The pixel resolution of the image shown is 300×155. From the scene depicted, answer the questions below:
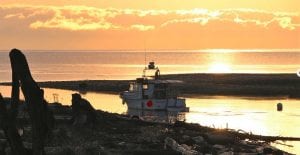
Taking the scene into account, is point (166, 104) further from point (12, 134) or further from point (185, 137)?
point (12, 134)

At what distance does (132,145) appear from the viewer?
2641cm

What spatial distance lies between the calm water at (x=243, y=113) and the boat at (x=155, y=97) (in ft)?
3.30

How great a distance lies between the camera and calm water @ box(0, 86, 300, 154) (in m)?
43.9

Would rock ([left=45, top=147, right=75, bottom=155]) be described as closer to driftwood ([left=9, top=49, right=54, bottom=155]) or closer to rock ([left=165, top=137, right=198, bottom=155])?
rock ([left=165, top=137, right=198, bottom=155])

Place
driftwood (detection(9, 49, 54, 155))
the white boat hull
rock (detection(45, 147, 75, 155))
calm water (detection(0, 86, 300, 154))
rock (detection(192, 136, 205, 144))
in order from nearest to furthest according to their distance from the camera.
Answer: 1. driftwood (detection(9, 49, 54, 155))
2. rock (detection(45, 147, 75, 155))
3. rock (detection(192, 136, 205, 144))
4. calm water (detection(0, 86, 300, 154))
5. the white boat hull

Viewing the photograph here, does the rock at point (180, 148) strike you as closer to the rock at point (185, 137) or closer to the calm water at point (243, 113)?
the rock at point (185, 137)

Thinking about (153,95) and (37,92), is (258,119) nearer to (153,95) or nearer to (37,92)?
(153,95)

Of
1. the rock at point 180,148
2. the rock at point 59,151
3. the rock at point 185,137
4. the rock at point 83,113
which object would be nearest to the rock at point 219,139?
the rock at point 185,137

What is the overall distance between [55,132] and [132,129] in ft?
19.0

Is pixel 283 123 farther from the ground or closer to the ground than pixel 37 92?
closer to the ground

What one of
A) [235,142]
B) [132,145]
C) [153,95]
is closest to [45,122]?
[132,145]

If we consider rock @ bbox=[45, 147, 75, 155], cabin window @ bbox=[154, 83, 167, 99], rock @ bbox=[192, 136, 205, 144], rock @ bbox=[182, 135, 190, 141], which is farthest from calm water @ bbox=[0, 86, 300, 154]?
rock @ bbox=[45, 147, 75, 155]

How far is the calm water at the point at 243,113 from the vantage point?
43.9 m

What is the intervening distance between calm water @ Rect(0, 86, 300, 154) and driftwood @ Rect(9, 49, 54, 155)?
68.1 feet
